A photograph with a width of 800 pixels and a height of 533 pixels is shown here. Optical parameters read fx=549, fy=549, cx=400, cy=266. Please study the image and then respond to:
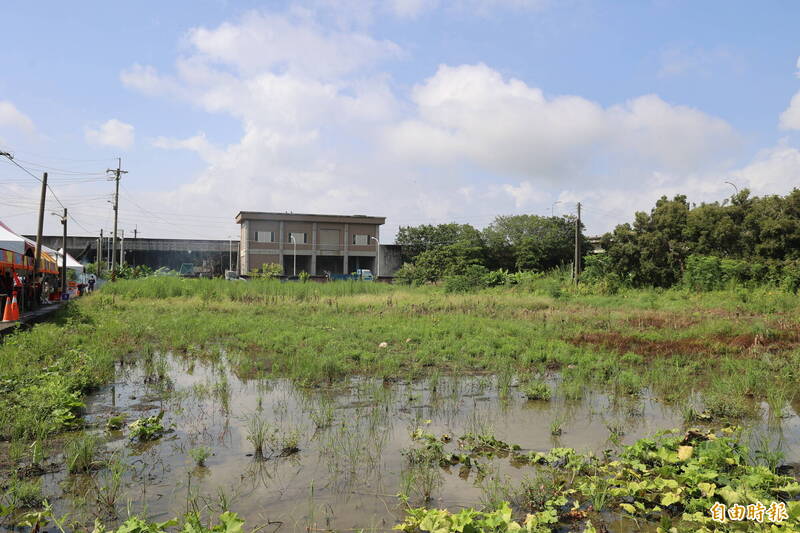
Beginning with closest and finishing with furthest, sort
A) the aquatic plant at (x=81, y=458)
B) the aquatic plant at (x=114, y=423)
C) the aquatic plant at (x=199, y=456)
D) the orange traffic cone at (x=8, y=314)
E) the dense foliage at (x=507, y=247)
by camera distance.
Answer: the aquatic plant at (x=81, y=458) < the aquatic plant at (x=199, y=456) < the aquatic plant at (x=114, y=423) < the orange traffic cone at (x=8, y=314) < the dense foliage at (x=507, y=247)

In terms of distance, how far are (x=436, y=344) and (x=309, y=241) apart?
51.3 m

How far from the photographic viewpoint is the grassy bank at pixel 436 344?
25.4 feet

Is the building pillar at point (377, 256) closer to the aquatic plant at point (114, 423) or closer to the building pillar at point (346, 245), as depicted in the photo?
the building pillar at point (346, 245)

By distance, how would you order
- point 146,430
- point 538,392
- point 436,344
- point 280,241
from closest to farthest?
point 146,430 < point 538,392 < point 436,344 < point 280,241

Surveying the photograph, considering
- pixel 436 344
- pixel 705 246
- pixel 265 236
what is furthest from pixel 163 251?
pixel 436 344

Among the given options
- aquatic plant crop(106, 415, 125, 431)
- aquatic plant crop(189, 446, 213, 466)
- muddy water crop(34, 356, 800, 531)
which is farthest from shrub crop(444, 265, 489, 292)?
aquatic plant crop(189, 446, 213, 466)

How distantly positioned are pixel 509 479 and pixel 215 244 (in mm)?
66671

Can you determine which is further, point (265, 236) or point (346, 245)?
point (346, 245)

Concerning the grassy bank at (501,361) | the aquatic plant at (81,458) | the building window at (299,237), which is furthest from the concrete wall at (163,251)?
the aquatic plant at (81,458)

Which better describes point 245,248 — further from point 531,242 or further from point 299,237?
point 531,242

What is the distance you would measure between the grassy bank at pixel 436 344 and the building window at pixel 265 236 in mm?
39345

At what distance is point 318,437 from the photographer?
231 inches

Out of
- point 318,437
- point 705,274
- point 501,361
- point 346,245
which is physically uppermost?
point 346,245

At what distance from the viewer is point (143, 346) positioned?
1188 centimetres
